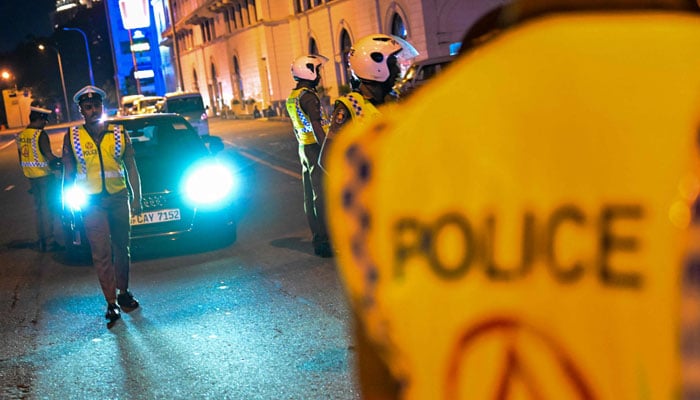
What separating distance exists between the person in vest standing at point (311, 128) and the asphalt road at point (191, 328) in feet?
1.01

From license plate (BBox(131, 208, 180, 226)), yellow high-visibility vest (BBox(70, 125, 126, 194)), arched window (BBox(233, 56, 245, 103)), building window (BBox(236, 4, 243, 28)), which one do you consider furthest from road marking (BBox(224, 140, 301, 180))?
arched window (BBox(233, 56, 245, 103))

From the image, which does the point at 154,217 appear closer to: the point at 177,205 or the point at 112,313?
the point at 177,205

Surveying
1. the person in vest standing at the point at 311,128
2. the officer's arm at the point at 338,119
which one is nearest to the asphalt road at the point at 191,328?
the person in vest standing at the point at 311,128

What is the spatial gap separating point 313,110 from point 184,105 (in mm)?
23369

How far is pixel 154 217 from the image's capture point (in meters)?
9.29

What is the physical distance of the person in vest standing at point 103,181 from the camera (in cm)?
697

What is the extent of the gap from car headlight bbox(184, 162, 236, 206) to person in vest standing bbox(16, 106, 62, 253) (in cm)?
180

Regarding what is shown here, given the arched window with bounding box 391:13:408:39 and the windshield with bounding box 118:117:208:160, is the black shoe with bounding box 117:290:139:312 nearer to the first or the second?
the windshield with bounding box 118:117:208:160

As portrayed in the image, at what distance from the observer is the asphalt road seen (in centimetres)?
527

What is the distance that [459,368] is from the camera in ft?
4.38

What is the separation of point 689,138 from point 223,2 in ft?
203

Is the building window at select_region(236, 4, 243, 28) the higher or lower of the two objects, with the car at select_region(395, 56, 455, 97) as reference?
higher

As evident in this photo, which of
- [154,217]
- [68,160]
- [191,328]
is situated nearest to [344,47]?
[154,217]

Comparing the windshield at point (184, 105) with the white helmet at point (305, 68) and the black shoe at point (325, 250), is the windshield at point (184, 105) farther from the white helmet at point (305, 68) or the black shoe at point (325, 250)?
the white helmet at point (305, 68)
